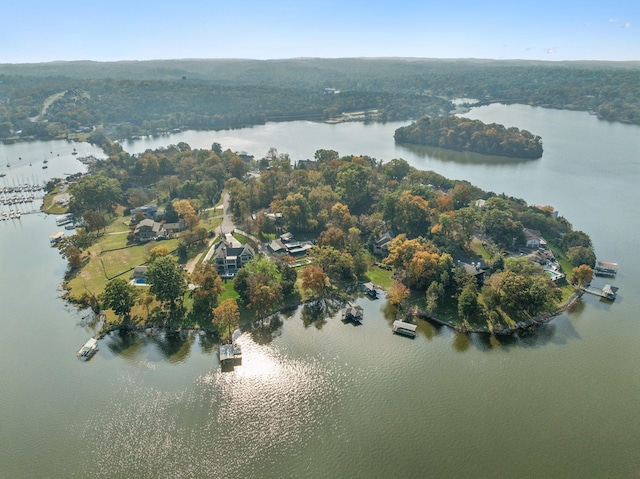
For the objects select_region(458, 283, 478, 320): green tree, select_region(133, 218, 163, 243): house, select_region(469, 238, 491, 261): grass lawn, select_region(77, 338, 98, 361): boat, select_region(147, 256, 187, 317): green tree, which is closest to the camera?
select_region(77, 338, 98, 361): boat

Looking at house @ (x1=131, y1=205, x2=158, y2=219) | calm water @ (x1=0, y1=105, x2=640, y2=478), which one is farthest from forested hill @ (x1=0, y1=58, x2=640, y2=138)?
calm water @ (x1=0, y1=105, x2=640, y2=478)

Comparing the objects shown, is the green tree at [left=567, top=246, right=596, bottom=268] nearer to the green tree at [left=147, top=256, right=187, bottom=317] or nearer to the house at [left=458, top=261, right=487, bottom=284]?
the house at [left=458, top=261, right=487, bottom=284]

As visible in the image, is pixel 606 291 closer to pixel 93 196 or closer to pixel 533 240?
pixel 533 240

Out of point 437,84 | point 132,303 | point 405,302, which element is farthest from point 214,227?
point 437,84

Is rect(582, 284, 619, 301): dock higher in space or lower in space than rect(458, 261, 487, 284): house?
lower

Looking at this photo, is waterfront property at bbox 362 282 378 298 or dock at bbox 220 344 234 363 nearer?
dock at bbox 220 344 234 363

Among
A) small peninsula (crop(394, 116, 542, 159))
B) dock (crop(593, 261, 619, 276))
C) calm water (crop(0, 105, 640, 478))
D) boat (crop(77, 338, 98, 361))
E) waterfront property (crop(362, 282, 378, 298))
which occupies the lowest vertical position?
calm water (crop(0, 105, 640, 478))

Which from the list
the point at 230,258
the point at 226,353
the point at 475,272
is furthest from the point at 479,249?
the point at 226,353

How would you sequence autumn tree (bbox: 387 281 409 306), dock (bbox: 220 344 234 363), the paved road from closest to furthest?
dock (bbox: 220 344 234 363) < autumn tree (bbox: 387 281 409 306) < the paved road
